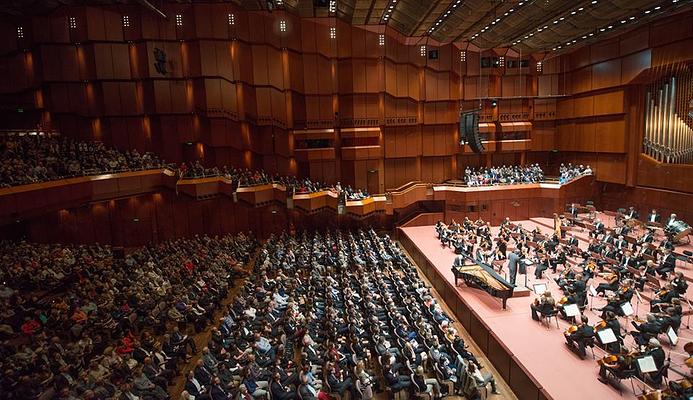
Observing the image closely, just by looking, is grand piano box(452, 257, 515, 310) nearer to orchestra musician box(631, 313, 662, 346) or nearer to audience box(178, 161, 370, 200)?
orchestra musician box(631, 313, 662, 346)

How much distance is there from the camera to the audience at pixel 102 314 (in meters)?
6.23

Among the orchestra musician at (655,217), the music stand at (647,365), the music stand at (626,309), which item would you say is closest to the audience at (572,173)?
the orchestra musician at (655,217)

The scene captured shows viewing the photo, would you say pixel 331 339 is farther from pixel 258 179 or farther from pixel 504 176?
pixel 504 176

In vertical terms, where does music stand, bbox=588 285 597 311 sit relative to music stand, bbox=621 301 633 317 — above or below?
below

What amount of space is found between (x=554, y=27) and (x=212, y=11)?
12942 mm

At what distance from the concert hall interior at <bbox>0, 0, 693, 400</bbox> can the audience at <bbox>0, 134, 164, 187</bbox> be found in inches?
Result: 3.4

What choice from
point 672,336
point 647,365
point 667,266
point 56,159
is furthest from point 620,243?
point 56,159

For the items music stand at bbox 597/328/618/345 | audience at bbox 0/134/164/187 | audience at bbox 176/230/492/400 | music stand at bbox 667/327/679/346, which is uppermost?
audience at bbox 0/134/164/187

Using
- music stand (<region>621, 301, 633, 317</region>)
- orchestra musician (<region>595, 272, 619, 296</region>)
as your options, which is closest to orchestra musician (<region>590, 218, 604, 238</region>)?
orchestra musician (<region>595, 272, 619, 296</region>)

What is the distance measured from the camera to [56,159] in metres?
12.9

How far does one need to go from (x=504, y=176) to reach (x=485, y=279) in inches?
400

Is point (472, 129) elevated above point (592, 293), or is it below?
above

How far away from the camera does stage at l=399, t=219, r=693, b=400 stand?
6.14 metres

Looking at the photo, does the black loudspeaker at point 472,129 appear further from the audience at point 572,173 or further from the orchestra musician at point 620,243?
the audience at point 572,173
